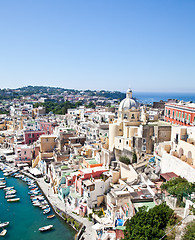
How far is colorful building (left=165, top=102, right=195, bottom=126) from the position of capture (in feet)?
81.0

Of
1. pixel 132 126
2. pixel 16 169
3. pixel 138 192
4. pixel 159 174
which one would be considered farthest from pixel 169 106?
pixel 16 169

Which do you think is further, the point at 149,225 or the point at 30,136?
the point at 30,136

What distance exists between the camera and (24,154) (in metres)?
36.1

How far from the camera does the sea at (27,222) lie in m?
19.8

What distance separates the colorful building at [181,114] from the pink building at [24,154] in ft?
69.8

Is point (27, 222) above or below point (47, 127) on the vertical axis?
below

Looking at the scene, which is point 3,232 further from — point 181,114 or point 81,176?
point 181,114

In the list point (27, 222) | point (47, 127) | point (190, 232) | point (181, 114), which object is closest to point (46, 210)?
point (27, 222)

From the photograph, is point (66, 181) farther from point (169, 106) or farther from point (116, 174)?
point (169, 106)

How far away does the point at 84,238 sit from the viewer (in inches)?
708

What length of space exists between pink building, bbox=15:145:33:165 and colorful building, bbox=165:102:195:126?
21262 mm

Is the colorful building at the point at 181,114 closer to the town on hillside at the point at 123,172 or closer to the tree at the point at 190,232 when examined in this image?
the town on hillside at the point at 123,172

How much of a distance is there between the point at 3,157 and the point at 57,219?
71.9 feet

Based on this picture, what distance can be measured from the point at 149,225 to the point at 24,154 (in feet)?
90.6
